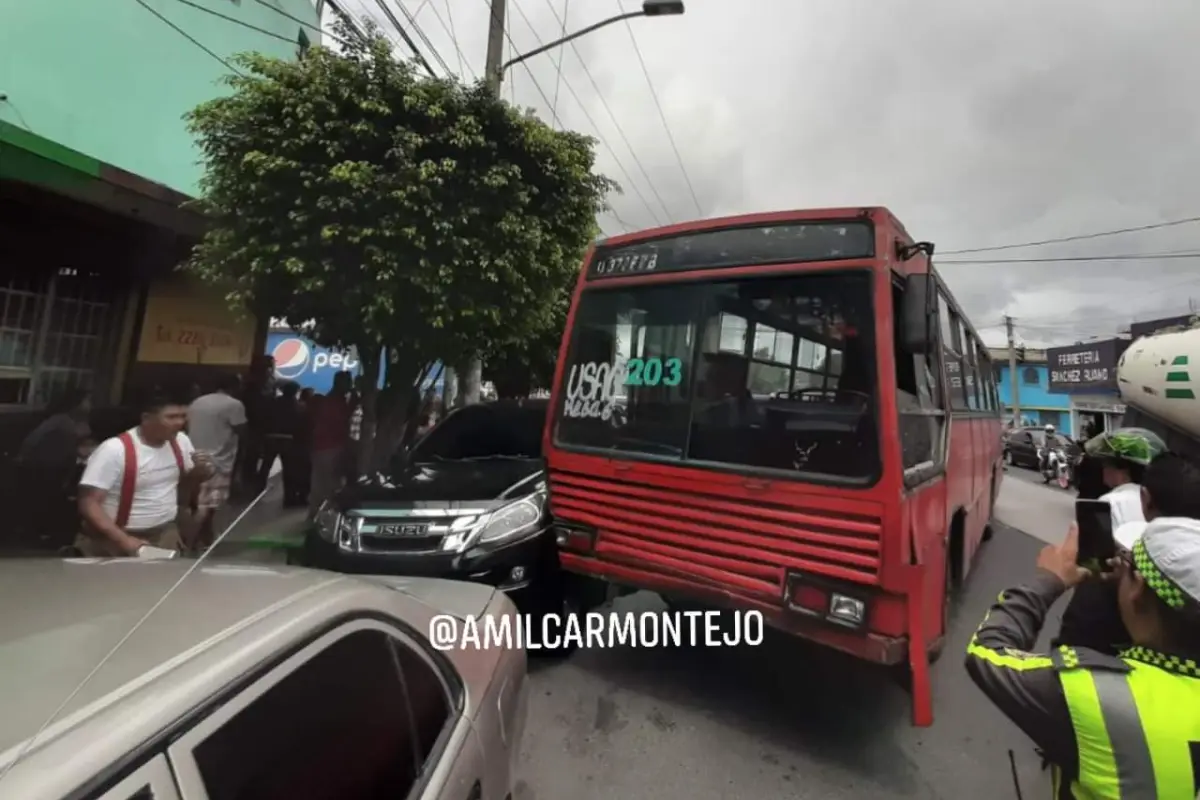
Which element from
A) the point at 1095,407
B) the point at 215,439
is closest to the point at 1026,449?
the point at 1095,407

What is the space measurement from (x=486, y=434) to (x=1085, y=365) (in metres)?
33.3

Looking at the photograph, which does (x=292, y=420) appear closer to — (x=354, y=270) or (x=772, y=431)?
(x=354, y=270)

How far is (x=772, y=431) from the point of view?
11.2 ft

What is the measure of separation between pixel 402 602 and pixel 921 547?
244 centimetres

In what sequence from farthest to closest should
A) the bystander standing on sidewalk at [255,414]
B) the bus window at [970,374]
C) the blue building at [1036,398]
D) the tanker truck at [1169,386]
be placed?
the blue building at [1036,398], the tanker truck at [1169,386], the bystander standing on sidewalk at [255,414], the bus window at [970,374]

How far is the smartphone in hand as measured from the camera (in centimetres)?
177

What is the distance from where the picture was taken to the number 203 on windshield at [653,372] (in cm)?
378

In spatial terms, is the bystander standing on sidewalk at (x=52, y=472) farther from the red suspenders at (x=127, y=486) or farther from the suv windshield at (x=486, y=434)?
the suv windshield at (x=486, y=434)

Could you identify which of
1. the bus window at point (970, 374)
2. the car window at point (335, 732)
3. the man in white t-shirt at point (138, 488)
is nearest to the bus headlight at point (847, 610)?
the car window at point (335, 732)

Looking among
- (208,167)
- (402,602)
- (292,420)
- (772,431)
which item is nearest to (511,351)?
(292,420)

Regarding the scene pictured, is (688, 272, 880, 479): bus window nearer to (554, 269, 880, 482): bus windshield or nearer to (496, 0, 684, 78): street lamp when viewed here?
(554, 269, 880, 482): bus windshield

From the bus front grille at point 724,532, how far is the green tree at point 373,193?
2.96 m

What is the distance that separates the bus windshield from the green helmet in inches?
54.1

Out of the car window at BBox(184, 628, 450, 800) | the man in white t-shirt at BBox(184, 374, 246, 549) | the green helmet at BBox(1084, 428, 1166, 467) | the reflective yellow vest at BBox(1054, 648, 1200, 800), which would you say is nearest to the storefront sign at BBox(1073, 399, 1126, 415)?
the green helmet at BBox(1084, 428, 1166, 467)
